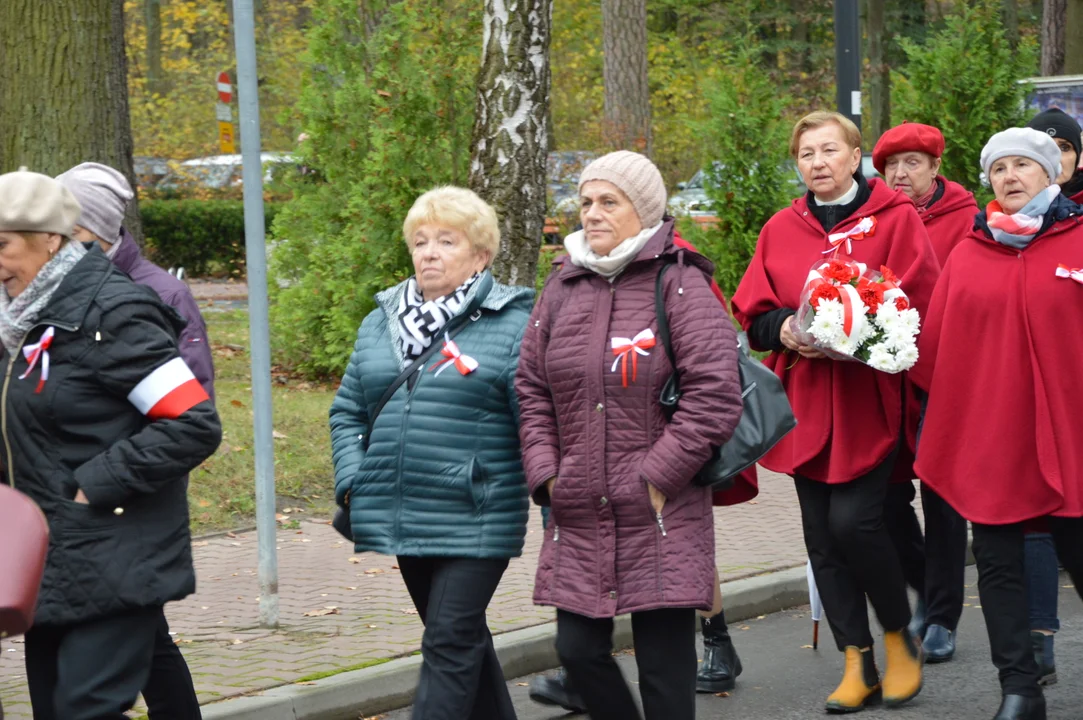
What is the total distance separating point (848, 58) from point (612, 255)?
21.9 feet

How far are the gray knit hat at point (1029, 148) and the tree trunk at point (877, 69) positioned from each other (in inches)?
922

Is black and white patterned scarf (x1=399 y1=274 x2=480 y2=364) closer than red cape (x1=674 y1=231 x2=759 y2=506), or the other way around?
black and white patterned scarf (x1=399 y1=274 x2=480 y2=364)

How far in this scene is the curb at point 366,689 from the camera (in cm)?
539

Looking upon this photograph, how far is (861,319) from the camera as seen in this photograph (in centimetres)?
528

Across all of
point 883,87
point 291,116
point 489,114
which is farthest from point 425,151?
point 883,87

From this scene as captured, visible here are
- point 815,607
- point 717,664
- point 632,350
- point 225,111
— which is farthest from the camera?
point 225,111

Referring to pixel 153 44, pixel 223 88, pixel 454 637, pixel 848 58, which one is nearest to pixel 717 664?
pixel 454 637

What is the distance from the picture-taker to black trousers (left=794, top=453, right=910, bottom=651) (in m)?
5.56

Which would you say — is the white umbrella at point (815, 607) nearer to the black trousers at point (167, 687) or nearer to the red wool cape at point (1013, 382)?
the red wool cape at point (1013, 382)

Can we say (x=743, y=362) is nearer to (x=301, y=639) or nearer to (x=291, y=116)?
(x=301, y=639)

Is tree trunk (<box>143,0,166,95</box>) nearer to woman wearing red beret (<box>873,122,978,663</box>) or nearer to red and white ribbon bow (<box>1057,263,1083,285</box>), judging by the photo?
woman wearing red beret (<box>873,122,978,663</box>)

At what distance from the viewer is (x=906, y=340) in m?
5.35

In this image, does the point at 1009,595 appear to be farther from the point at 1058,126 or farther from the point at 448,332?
the point at 1058,126

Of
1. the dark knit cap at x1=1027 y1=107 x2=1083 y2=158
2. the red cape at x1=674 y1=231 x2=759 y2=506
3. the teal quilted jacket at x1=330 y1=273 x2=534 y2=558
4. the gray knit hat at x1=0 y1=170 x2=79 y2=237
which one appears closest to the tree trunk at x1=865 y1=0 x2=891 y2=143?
the dark knit cap at x1=1027 y1=107 x2=1083 y2=158
